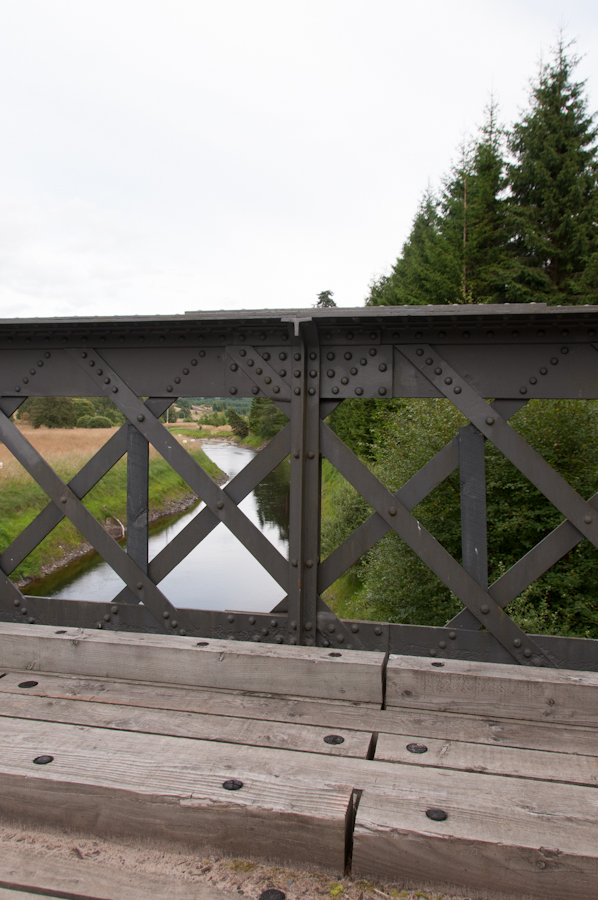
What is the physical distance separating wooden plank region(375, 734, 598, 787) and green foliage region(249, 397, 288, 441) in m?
55.2

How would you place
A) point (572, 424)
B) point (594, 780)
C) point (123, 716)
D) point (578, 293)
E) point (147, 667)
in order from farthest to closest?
point (578, 293), point (572, 424), point (147, 667), point (123, 716), point (594, 780)

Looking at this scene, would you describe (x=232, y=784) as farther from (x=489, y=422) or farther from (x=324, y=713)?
(x=489, y=422)

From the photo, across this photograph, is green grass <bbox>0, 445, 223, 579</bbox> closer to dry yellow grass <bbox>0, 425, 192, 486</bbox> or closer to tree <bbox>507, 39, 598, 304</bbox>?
dry yellow grass <bbox>0, 425, 192, 486</bbox>

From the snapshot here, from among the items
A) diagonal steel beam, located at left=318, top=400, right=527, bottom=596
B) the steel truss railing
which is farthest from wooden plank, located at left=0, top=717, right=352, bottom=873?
diagonal steel beam, located at left=318, top=400, right=527, bottom=596

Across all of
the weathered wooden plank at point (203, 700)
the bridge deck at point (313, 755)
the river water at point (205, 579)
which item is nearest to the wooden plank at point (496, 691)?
the bridge deck at point (313, 755)

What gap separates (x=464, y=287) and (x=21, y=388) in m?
21.6

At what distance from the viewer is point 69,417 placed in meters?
45.4

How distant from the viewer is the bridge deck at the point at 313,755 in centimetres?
149

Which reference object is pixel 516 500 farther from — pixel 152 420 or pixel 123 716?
pixel 123 716

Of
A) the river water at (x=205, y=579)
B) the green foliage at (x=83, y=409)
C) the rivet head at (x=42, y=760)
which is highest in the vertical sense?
the green foliage at (x=83, y=409)

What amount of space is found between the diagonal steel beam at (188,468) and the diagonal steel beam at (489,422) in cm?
108

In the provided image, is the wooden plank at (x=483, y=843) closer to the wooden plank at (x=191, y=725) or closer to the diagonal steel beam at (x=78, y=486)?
the wooden plank at (x=191, y=725)

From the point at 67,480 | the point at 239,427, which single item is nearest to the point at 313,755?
the point at 67,480

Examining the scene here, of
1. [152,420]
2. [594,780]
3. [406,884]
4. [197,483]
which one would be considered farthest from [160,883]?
[152,420]
